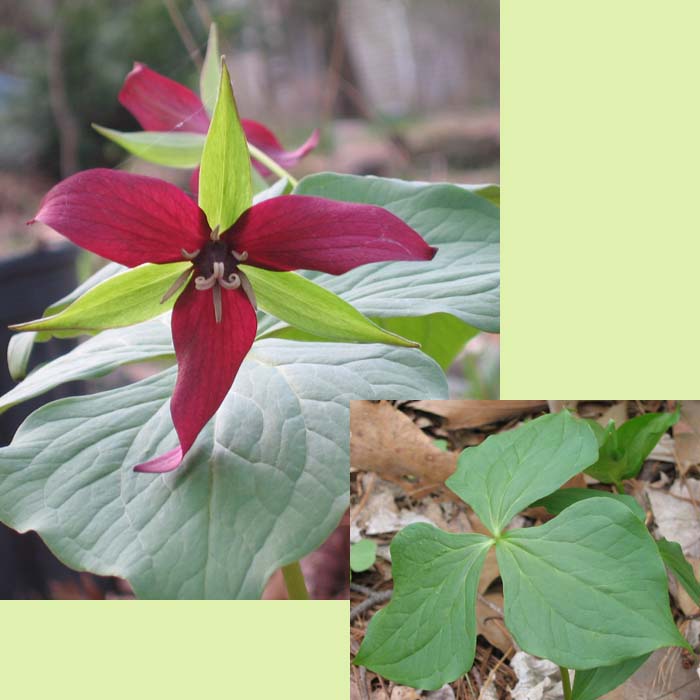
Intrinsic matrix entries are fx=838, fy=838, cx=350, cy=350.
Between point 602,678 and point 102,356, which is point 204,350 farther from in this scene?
point 602,678

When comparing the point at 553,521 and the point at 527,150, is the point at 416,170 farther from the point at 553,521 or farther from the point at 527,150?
the point at 553,521

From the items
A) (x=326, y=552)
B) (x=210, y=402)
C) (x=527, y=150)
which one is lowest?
(x=326, y=552)

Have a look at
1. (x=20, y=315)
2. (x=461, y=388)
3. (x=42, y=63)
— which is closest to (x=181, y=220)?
(x=461, y=388)

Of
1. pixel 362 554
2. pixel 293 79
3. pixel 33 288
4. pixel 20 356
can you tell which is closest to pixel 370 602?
pixel 362 554

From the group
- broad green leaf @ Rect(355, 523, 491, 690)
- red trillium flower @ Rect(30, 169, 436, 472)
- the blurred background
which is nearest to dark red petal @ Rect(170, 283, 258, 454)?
red trillium flower @ Rect(30, 169, 436, 472)

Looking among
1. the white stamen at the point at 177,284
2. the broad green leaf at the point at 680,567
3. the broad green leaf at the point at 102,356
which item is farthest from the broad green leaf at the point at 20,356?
the broad green leaf at the point at 680,567
